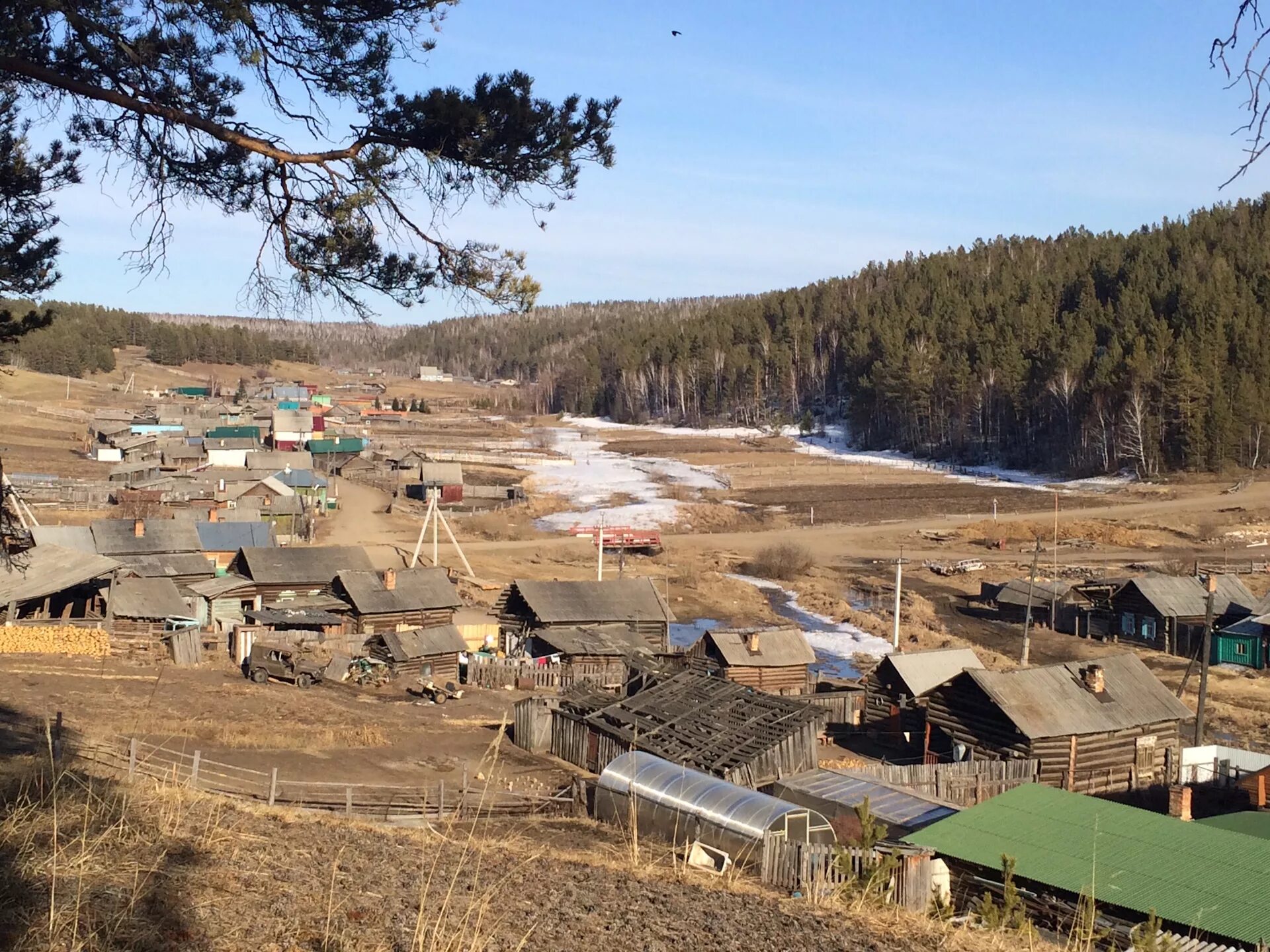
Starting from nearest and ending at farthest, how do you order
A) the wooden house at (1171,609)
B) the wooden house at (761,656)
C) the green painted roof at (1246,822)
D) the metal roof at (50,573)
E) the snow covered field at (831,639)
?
1. the green painted roof at (1246,822)
2. the metal roof at (50,573)
3. the wooden house at (761,656)
4. the snow covered field at (831,639)
5. the wooden house at (1171,609)

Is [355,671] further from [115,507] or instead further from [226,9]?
[115,507]

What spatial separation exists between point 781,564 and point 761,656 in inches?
928

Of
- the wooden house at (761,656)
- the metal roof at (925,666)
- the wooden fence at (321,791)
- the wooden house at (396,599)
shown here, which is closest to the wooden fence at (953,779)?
the metal roof at (925,666)

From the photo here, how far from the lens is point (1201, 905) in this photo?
13.3 meters

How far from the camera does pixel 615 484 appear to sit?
92.3m

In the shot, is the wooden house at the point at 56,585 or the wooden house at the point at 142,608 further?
the wooden house at the point at 142,608

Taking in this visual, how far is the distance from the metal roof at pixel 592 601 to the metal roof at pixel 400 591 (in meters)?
2.37

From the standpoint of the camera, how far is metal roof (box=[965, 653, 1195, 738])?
82.9ft

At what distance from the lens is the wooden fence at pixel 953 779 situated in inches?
892

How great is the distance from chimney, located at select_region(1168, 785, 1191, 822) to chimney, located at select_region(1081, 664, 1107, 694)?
603 centimetres

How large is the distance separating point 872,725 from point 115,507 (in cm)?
4744

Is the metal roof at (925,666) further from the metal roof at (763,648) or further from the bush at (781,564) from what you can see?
the bush at (781,564)

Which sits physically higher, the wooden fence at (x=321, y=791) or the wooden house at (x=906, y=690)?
the wooden fence at (x=321, y=791)

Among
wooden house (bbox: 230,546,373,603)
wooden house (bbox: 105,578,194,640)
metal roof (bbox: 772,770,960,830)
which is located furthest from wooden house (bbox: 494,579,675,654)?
metal roof (bbox: 772,770,960,830)
